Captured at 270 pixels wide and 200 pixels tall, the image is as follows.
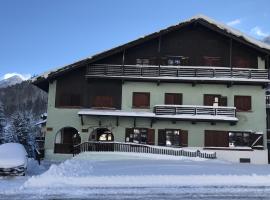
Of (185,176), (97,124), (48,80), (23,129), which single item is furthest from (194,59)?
(23,129)

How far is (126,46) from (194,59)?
6.72m

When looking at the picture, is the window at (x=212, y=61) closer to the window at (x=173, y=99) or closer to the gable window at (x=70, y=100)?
the window at (x=173, y=99)

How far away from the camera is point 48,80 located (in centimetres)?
3509

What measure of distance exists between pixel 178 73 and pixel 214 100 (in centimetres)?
433

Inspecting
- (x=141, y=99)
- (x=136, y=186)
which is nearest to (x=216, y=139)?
(x=141, y=99)

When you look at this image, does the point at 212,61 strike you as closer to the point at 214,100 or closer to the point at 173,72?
the point at 214,100

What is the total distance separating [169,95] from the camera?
35062mm

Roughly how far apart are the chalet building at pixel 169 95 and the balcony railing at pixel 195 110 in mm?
90

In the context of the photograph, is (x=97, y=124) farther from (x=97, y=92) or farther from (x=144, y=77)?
(x=144, y=77)

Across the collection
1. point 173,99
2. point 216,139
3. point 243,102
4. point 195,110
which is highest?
point 173,99

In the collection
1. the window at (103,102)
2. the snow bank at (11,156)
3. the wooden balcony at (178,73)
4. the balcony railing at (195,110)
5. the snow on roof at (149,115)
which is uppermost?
the wooden balcony at (178,73)

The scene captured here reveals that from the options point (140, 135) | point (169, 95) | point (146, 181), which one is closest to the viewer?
point (146, 181)

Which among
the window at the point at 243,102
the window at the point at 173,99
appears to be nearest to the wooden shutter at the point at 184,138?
the window at the point at 173,99

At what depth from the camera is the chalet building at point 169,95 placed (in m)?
33.8
